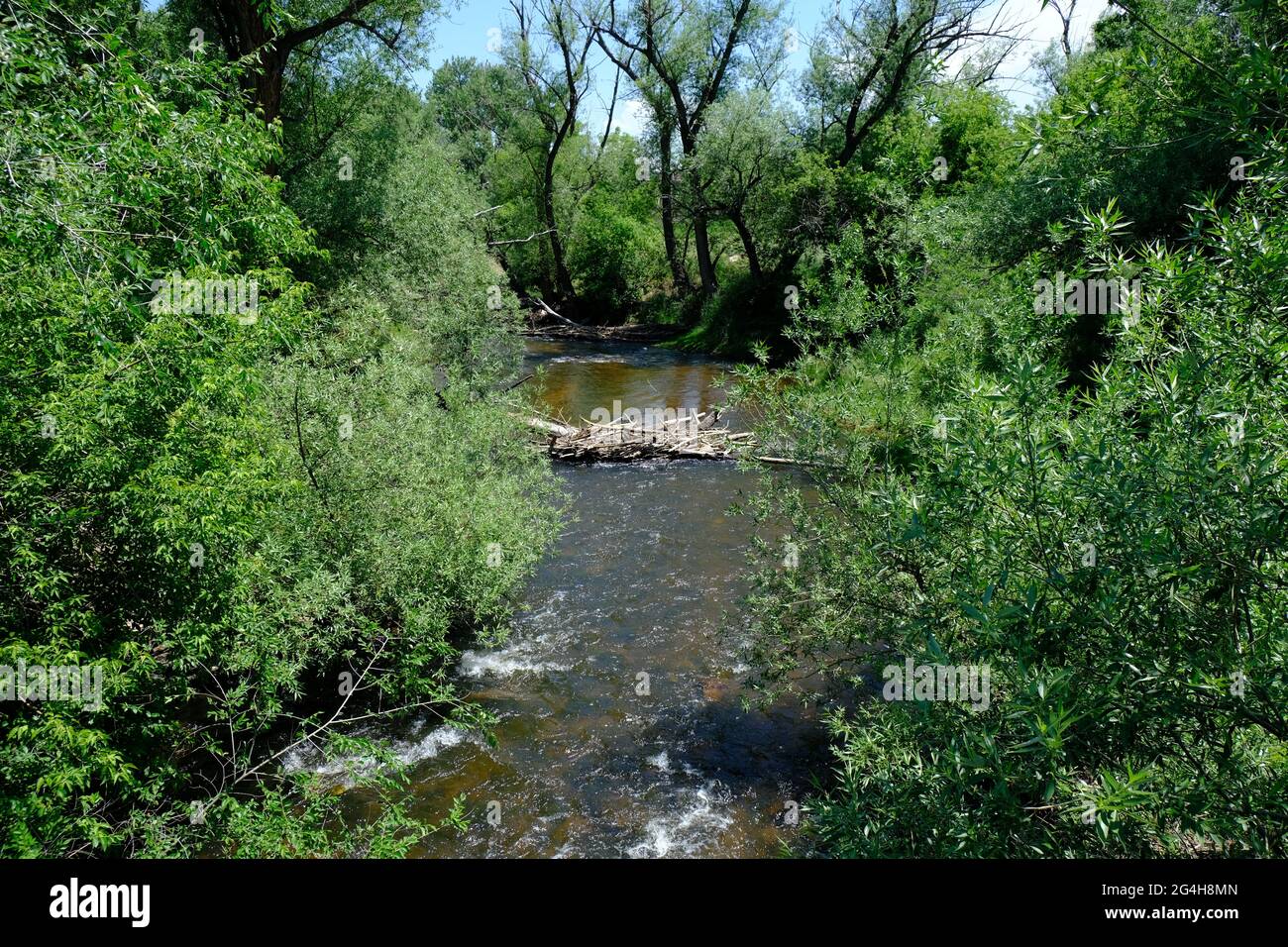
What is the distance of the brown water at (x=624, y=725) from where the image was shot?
23.4 feet

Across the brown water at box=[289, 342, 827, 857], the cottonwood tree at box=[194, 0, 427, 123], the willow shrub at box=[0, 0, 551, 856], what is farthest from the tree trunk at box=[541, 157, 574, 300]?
the willow shrub at box=[0, 0, 551, 856]

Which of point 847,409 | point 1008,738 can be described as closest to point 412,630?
point 847,409

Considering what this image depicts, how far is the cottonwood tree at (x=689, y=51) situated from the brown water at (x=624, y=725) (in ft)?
74.7

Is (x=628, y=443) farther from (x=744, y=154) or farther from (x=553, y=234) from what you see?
(x=553, y=234)

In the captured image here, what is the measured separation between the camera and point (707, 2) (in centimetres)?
3152

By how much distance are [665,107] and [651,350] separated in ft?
37.1

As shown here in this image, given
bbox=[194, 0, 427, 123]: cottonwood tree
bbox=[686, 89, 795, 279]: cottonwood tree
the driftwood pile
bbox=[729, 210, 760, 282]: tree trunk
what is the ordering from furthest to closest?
bbox=[729, 210, 760, 282]: tree trunk, bbox=[686, 89, 795, 279]: cottonwood tree, the driftwood pile, bbox=[194, 0, 427, 123]: cottonwood tree

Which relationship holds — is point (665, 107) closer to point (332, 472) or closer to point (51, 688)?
point (332, 472)

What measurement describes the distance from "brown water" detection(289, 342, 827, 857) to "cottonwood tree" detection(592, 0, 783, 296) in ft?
74.7

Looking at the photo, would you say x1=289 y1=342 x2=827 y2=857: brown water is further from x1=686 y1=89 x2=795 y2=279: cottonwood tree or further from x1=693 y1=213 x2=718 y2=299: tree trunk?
x1=693 y1=213 x2=718 y2=299: tree trunk

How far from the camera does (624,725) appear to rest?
8.67m

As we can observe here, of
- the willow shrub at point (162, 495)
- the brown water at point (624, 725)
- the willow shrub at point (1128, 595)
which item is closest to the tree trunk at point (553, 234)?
the brown water at point (624, 725)

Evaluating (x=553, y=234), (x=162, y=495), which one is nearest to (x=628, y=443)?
(x=162, y=495)

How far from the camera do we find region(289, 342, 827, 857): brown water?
23.4 feet
